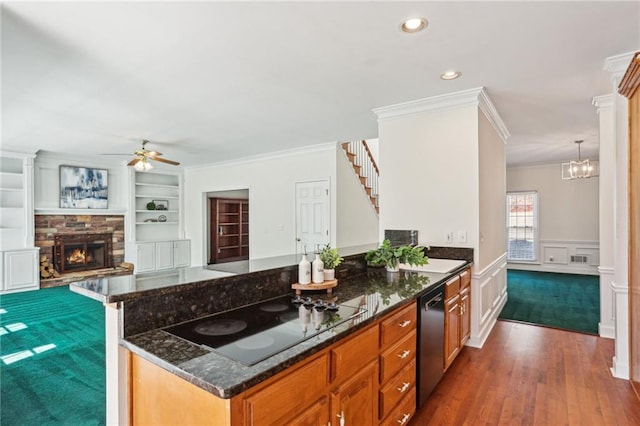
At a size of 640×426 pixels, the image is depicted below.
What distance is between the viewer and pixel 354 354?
1549mm

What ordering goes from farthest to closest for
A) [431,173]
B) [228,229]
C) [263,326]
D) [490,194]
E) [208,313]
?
[228,229], [490,194], [431,173], [208,313], [263,326]

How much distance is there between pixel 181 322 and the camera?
156 cm

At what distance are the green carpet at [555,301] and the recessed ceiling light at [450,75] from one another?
10.6 ft

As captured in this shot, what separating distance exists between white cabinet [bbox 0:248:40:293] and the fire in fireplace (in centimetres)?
52

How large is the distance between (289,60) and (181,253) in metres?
7.06

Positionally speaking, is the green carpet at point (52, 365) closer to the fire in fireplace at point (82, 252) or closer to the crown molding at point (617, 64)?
the fire in fireplace at point (82, 252)

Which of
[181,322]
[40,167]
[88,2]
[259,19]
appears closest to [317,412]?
[181,322]

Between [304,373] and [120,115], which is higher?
[120,115]

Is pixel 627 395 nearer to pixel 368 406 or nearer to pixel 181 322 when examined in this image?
pixel 368 406

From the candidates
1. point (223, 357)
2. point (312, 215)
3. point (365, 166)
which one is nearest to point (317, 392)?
point (223, 357)

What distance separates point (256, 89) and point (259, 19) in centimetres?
123

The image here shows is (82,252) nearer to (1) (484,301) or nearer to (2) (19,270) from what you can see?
(2) (19,270)

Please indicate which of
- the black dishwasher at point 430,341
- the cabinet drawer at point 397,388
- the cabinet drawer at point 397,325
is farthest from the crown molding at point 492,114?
the cabinet drawer at point 397,388

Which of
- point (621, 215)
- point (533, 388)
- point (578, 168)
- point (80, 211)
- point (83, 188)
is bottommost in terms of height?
point (533, 388)
